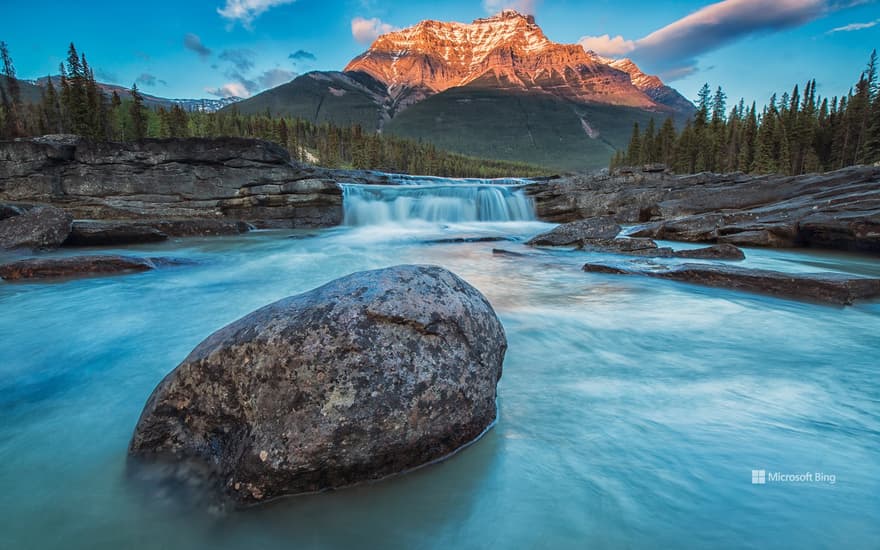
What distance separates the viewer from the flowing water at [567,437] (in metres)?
1.94

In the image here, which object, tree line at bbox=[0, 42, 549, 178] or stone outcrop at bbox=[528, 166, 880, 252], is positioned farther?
tree line at bbox=[0, 42, 549, 178]

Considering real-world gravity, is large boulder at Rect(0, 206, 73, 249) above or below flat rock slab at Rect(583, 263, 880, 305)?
above

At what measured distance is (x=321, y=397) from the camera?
7.09ft

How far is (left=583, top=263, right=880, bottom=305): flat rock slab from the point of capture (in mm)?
6168

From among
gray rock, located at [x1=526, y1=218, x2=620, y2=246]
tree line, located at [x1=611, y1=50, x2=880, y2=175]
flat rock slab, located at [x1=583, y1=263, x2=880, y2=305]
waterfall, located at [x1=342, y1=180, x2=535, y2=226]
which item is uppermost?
tree line, located at [x1=611, y1=50, x2=880, y2=175]

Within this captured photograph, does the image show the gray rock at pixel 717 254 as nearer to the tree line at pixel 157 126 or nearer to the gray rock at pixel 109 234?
the gray rock at pixel 109 234

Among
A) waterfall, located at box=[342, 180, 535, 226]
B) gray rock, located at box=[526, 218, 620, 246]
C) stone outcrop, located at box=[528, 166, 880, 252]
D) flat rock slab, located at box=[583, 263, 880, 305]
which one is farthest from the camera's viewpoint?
waterfall, located at box=[342, 180, 535, 226]

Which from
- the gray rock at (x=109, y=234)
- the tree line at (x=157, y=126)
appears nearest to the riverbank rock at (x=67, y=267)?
the gray rock at (x=109, y=234)

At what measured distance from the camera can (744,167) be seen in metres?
49.1

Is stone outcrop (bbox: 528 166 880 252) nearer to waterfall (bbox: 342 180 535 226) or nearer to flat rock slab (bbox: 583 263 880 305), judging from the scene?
waterfall (bbox: 342 180 535 226)

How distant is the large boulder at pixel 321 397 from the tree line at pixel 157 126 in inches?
1714

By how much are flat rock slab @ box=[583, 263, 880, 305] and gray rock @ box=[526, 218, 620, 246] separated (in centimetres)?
510

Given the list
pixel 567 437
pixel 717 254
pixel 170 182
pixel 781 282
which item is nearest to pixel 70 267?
pixel 567 437

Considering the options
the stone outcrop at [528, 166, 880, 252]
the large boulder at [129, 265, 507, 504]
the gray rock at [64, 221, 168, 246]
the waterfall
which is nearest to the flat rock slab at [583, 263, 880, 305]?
the large boulder at [129, 265, 507, 504]
